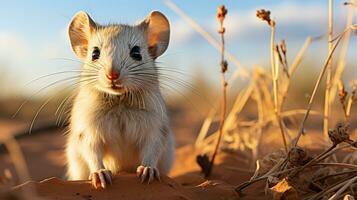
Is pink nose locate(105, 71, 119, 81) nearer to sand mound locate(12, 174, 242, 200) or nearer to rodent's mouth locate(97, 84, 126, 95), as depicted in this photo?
rodent's mouth locate(97, 84, 126, 95)

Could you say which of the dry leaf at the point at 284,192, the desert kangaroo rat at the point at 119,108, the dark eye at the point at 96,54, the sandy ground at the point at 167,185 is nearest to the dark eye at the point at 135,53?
the desert kangaroo rat at the point at 119,108

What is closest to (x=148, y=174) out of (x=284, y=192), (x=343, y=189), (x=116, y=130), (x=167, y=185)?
(x=167, y=185)

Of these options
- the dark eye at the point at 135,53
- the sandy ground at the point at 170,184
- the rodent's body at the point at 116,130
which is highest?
the dark eye at the point at 135,53

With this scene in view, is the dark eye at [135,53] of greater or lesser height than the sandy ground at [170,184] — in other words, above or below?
above

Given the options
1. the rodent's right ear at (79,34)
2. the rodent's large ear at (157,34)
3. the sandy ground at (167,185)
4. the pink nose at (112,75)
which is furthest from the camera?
the rodent's large ear at (157,34)

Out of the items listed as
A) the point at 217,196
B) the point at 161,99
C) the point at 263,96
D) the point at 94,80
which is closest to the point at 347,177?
the point at 217,196

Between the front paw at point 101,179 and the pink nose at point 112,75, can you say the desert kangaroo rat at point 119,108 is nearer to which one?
the pink nose at point 112,75

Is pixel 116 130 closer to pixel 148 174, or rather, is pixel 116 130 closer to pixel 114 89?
pixel 114 89

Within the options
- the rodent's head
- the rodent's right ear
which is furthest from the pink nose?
the rodent's right ear
